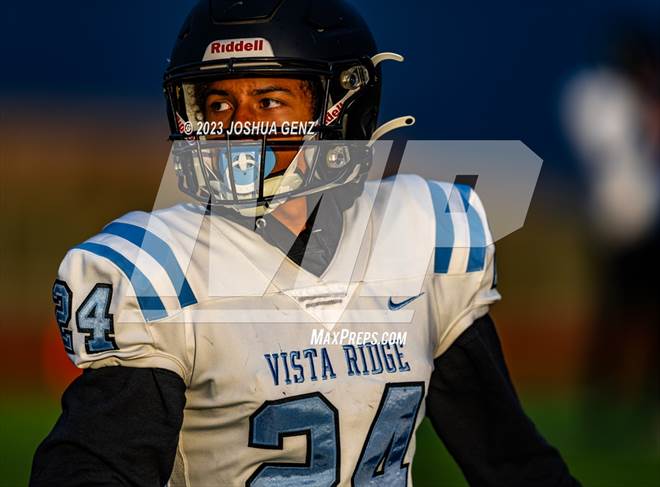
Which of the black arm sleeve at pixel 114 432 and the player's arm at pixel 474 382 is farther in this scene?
the player's arm at pixel 474 382

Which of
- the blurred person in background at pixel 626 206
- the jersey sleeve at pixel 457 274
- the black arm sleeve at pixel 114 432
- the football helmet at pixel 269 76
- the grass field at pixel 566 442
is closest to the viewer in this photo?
the black arm sleeve at pixel 114 432

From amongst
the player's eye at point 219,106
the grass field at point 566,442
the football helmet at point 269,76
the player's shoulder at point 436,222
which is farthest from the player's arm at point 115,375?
the grass field at point 566,442

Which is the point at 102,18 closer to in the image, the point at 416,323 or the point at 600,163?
the point at 600,163

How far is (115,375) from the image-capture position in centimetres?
142

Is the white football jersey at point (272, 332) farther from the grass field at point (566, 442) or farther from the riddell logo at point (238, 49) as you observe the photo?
the grass field at point (566, 442)

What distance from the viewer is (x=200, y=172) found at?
1.63 m

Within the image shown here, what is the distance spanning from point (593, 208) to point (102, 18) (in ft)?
8.51

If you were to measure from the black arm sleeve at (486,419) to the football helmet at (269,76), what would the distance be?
0.34 meters

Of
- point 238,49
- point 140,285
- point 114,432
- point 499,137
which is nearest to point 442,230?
point 238,49

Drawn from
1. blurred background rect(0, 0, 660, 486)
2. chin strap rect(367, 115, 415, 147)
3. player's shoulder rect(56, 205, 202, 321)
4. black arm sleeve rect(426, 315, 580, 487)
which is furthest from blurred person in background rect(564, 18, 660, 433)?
player's shoulder rect(56, 205, 202, 321)

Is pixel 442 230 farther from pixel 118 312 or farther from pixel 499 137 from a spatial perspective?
pixel 499 137

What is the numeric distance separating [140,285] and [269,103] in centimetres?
40

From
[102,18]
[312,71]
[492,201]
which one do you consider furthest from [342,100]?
[102,18]

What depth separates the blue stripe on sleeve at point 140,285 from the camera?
1.44 meters
